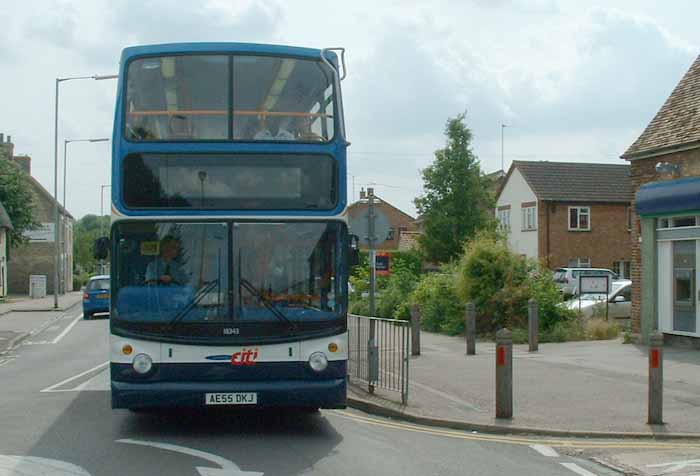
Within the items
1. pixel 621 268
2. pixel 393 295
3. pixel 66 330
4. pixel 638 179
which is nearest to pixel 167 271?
pixel 638 179

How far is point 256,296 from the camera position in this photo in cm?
985

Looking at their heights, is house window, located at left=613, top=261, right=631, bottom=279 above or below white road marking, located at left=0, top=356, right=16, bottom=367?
above

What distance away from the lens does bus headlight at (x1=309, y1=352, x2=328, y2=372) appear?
9.95 m

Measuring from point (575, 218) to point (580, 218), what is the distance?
29 centimetres

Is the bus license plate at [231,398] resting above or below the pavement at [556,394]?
above

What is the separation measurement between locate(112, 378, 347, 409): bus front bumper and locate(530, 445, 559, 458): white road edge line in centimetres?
218

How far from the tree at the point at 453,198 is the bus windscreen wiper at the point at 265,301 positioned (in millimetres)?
42749

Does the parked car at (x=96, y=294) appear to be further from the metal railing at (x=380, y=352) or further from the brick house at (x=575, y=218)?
the brick house at (x=575, y=218)

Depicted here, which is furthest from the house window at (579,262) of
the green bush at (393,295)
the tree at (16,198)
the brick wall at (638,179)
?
the tree at (16,198)

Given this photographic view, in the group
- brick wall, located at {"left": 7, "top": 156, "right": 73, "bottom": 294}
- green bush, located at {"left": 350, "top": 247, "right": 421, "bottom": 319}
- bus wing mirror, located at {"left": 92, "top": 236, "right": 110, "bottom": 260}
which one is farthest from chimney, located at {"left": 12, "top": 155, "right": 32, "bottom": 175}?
bus wing mirror, located at {"left": 92, "top": 236, "right": 110, "bottom": 260}

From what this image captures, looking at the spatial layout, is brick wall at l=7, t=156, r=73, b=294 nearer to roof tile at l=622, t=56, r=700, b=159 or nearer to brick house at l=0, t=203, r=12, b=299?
brick house at l=0, t=203, r=12, b=299

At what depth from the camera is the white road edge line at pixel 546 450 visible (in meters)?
9.39

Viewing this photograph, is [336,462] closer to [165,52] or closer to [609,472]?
[609,472]

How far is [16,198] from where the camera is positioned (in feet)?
204
